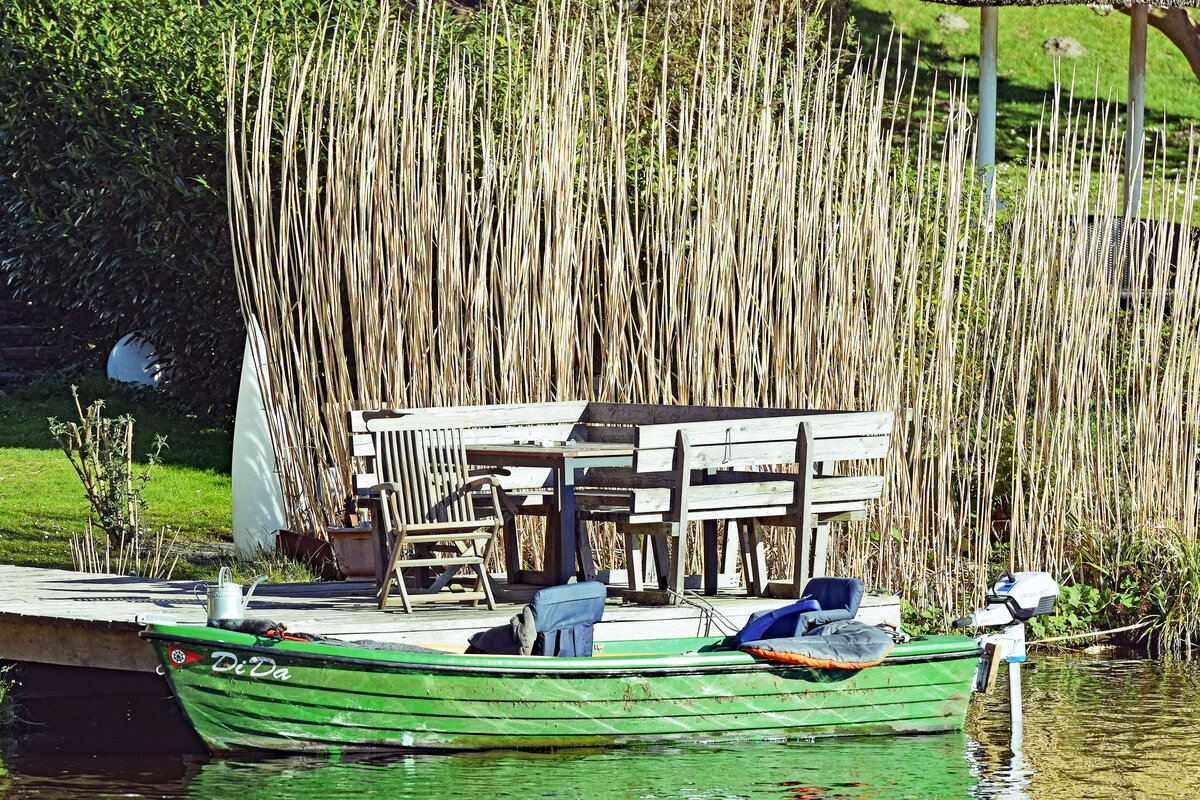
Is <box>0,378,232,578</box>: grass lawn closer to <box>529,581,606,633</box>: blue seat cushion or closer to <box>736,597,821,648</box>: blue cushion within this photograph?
<box>529,581,606,633</box>: blue seat cushion

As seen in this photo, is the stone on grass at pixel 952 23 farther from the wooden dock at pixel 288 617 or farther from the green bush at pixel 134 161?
the wooden dock at pixel 288 617

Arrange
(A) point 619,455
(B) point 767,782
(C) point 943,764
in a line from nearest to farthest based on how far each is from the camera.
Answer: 1. (B) point 767,782
2. (C) point 943,764
3. (A) point 619,455

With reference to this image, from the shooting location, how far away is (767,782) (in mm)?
5262

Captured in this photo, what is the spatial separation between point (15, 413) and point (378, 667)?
720 cm

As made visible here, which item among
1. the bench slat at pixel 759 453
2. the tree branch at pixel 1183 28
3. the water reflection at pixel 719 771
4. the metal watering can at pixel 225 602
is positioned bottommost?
the water reflection at pixel 719 771

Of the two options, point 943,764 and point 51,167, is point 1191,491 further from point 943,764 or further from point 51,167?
point 51,167

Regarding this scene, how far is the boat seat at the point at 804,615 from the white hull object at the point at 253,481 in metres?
3.00

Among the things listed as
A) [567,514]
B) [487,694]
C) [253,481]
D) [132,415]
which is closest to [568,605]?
[487,694]

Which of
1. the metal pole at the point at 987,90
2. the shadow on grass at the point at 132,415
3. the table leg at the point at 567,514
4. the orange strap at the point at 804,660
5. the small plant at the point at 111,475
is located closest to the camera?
the orange strap at the point at 804,660

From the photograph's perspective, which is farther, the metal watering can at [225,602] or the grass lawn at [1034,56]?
the grass lawn at [1034,56]

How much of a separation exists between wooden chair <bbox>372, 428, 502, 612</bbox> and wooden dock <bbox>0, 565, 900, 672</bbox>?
15 cm

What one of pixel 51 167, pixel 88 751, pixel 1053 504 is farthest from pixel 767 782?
pixel 51 167

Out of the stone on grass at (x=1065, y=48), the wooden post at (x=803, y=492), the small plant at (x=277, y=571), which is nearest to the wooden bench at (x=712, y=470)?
the wooden post at (x=803, y=492)

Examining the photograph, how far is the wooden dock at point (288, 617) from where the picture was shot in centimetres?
578
